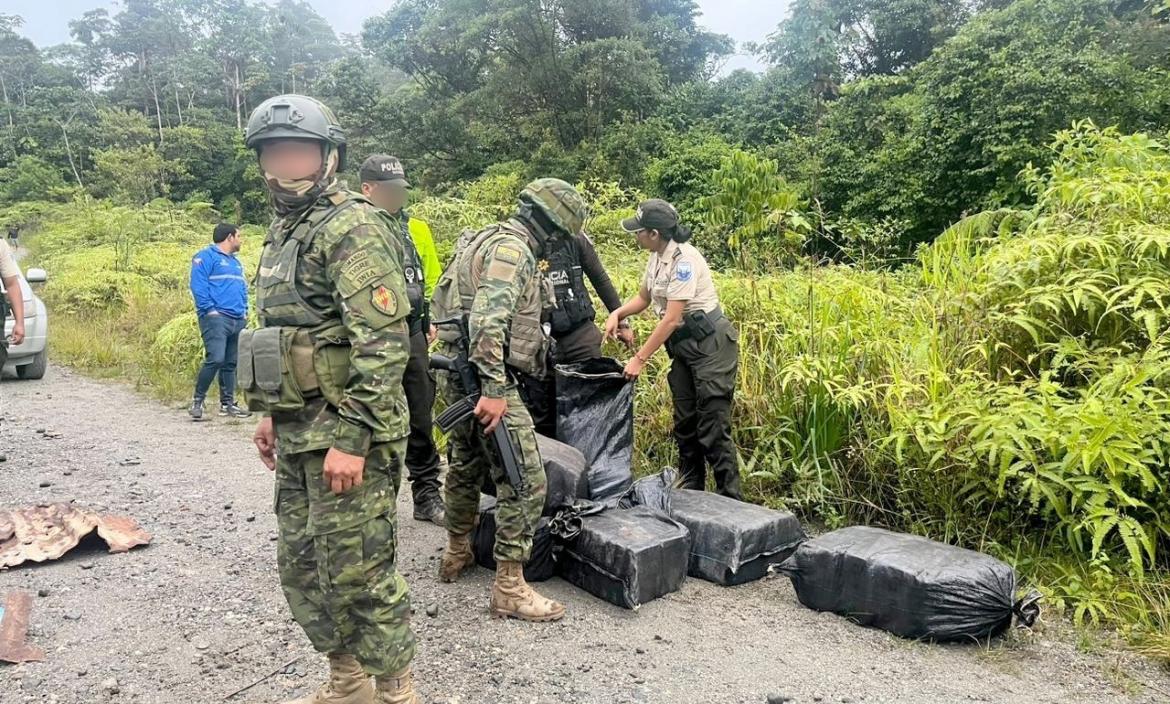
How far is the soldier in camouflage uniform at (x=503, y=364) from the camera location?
292cm

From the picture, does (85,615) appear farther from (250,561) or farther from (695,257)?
(695,257)

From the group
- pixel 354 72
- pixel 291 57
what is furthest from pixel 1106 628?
pixel 291 57

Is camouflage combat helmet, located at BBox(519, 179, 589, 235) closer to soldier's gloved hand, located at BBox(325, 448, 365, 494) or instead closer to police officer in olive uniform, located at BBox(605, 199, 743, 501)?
police officer in olive uniform, located at BBox(605, 199, 743, 501)

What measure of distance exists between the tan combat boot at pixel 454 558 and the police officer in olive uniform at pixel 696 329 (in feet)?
4.29

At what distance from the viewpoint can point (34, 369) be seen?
8094 mm

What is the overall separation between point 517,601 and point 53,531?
2.44 meters

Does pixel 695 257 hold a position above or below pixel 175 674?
above

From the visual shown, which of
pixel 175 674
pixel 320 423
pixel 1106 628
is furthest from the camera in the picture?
pixel 1106 628

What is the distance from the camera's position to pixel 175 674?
2631mm

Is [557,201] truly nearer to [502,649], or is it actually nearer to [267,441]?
[267,441]

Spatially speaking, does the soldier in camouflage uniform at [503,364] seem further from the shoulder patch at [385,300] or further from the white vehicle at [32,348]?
the white vehicle at [32,348]

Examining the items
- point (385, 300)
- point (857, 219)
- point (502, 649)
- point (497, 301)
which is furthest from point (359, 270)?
point (857, 219)

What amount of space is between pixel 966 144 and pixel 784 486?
1159 cm

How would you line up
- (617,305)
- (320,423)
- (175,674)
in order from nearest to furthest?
(320,423) < (175,674) < (617,305)
